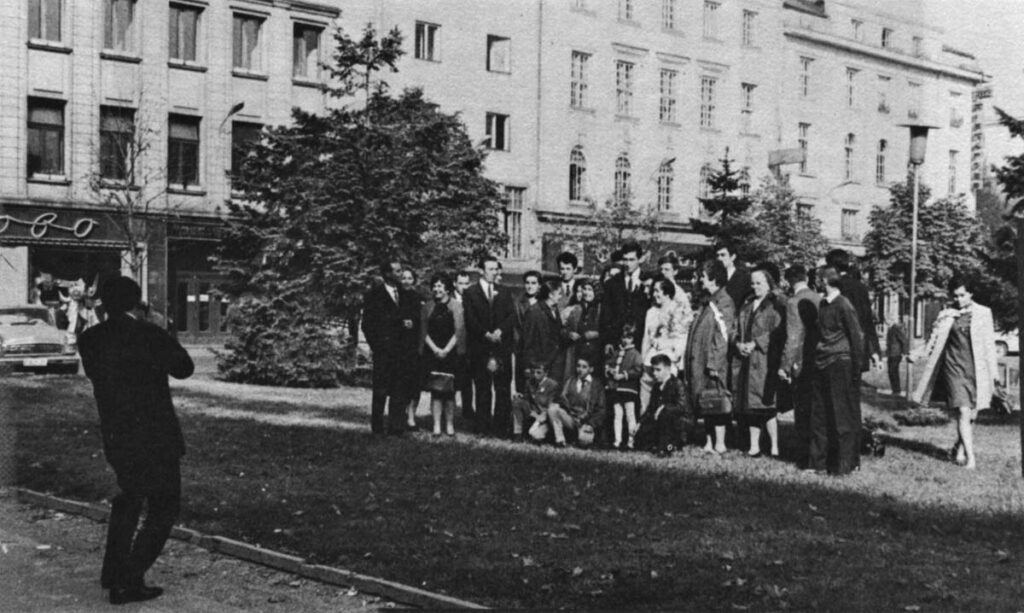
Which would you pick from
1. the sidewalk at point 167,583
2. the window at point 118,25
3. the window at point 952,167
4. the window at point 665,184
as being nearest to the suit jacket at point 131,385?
the sidewalk at point 167,583

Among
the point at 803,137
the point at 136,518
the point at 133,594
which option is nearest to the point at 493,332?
the point at 136,518

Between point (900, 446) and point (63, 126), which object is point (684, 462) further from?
point (63, 126)

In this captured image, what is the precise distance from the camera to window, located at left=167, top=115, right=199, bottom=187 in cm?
4066

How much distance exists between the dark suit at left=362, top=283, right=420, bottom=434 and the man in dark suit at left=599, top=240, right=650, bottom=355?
8.22 ft

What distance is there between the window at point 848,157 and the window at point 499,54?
24309mm

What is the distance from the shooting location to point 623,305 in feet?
46.4

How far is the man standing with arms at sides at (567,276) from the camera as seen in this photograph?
1489cm

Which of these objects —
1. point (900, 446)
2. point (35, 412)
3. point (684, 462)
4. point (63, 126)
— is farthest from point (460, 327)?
point (63, 126)

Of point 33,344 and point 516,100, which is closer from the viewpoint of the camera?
point 33,344

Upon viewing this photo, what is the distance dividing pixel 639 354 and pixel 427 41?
35669mm

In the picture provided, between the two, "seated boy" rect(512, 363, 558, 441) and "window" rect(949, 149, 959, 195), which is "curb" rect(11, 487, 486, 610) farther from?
"window" rect(949, 149, 959, 195)

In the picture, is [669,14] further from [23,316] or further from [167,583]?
[167,583]

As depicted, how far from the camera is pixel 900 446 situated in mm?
14805

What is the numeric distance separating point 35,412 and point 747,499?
41.1 feet
